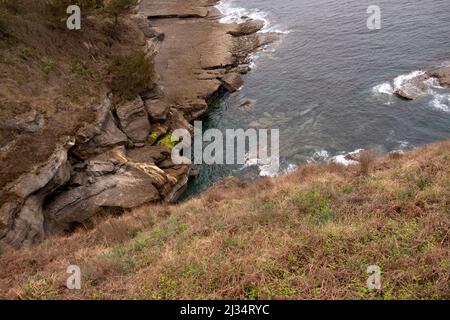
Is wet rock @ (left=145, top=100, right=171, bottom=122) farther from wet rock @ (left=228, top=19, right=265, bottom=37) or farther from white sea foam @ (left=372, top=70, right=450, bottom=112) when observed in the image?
wet rock @ (left=228, top=19, right=265, bottom=37)

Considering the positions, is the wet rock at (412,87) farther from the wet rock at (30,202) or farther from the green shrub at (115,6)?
the wet rock at (30,202)

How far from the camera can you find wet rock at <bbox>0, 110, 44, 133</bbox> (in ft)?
65.1

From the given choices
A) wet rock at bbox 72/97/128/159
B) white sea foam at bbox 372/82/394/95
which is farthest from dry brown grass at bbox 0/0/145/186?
white sea foam at bbox 372/82/394/95

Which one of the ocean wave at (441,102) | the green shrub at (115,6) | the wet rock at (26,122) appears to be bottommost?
the ocean wave at (441,102)

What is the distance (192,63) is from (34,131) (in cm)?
2344

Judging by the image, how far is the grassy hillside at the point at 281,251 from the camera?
9.38 meters

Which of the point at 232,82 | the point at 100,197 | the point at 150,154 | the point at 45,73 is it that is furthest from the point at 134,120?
the point at 232,82

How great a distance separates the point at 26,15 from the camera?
2786 cm

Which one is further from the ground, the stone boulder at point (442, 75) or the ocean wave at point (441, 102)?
the stone boulder at point (442, 75)

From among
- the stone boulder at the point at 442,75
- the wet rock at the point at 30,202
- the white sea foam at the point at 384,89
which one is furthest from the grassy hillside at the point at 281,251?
the stone boulder at the point at 442,75

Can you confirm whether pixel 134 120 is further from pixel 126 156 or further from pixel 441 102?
pixel 441 102

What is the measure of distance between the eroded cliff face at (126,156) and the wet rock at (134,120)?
0.07 m

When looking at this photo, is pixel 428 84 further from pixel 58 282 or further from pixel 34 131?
pixel 58 282
